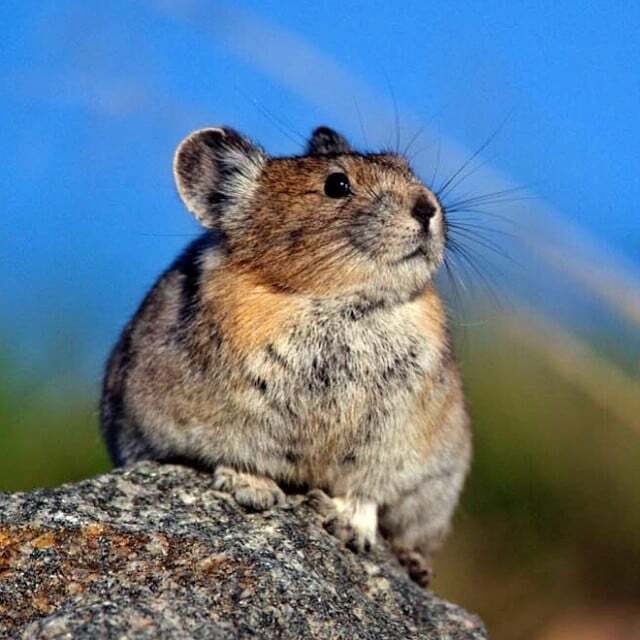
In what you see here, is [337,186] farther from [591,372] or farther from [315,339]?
[591,372]

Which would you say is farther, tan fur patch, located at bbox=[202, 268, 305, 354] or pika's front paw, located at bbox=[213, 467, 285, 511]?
tan fur patch, located at bbox=[202, 268, 305, 354]

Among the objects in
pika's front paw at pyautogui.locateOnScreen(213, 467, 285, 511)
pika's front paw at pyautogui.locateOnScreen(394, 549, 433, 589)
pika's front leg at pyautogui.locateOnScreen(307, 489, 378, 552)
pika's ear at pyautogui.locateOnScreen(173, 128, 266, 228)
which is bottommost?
pika's front paw at pyautogui.locateOnScreen(394, 549, 433, 589)

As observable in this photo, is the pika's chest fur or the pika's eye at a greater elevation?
the pika's eye

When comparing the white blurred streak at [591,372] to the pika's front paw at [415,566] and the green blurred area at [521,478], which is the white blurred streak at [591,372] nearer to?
the green blurred area at [521,478]

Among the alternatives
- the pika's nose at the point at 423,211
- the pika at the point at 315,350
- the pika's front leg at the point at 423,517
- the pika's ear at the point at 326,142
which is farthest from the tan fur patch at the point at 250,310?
the pika's ear at the point at 326,142

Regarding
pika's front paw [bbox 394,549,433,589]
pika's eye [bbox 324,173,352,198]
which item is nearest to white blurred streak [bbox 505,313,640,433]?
pika's front paw [bbox 394,549,433,589]

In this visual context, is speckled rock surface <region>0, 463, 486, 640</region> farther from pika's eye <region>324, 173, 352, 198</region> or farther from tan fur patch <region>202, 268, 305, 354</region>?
pika's eye <region>324, 173, 352, 198</region>
